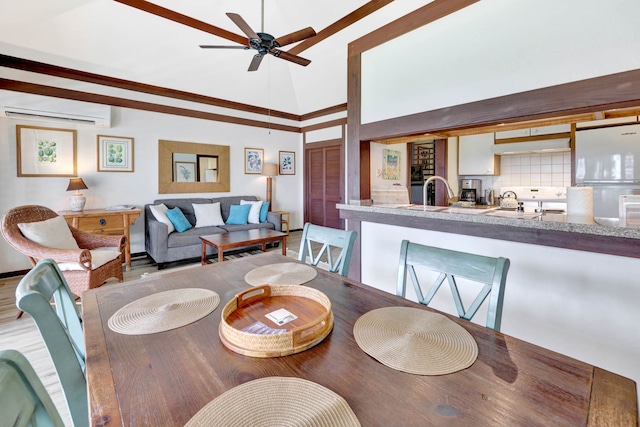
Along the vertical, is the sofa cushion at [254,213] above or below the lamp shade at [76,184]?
below

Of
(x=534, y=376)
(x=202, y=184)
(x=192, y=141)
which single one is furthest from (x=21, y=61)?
(x=534, y=376)

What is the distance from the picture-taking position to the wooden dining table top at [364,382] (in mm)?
627

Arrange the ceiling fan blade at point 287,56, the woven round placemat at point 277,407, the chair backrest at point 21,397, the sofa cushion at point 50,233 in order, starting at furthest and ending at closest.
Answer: the ceiling fan blade at point 287,56 → the sofa cushion at point 50,233 → the woven round placemat at point 277,407 → the chair backrest at point 21,397

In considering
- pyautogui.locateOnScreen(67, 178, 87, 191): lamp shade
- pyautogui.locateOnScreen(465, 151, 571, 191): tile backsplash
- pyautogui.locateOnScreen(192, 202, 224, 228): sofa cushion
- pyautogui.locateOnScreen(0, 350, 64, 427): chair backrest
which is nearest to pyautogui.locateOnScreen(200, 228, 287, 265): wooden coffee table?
pyautogui.locateOnScreen(192, 202, 224, 228): sofa cushion

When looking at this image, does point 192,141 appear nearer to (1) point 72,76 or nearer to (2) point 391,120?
(1) point 72,76

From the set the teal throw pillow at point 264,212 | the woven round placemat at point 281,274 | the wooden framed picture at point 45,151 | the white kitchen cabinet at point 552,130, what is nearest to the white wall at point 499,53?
the woven round placemat at point 281,274

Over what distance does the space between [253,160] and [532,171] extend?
515cm

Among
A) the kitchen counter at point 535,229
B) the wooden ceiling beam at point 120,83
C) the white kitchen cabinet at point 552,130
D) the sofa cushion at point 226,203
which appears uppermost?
the wooden ceiling beam at point 120,83

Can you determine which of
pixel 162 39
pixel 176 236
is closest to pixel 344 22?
pixel 162 39

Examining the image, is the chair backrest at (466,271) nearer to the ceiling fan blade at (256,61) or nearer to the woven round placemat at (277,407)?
the woven round placemat at (277,407)

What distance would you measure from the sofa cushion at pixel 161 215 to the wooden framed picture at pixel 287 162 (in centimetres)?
272

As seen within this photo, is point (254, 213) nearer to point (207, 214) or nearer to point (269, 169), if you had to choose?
point (207, 214)

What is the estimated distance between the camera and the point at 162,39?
408 cm

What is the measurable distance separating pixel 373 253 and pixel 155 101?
4393 millimetres
